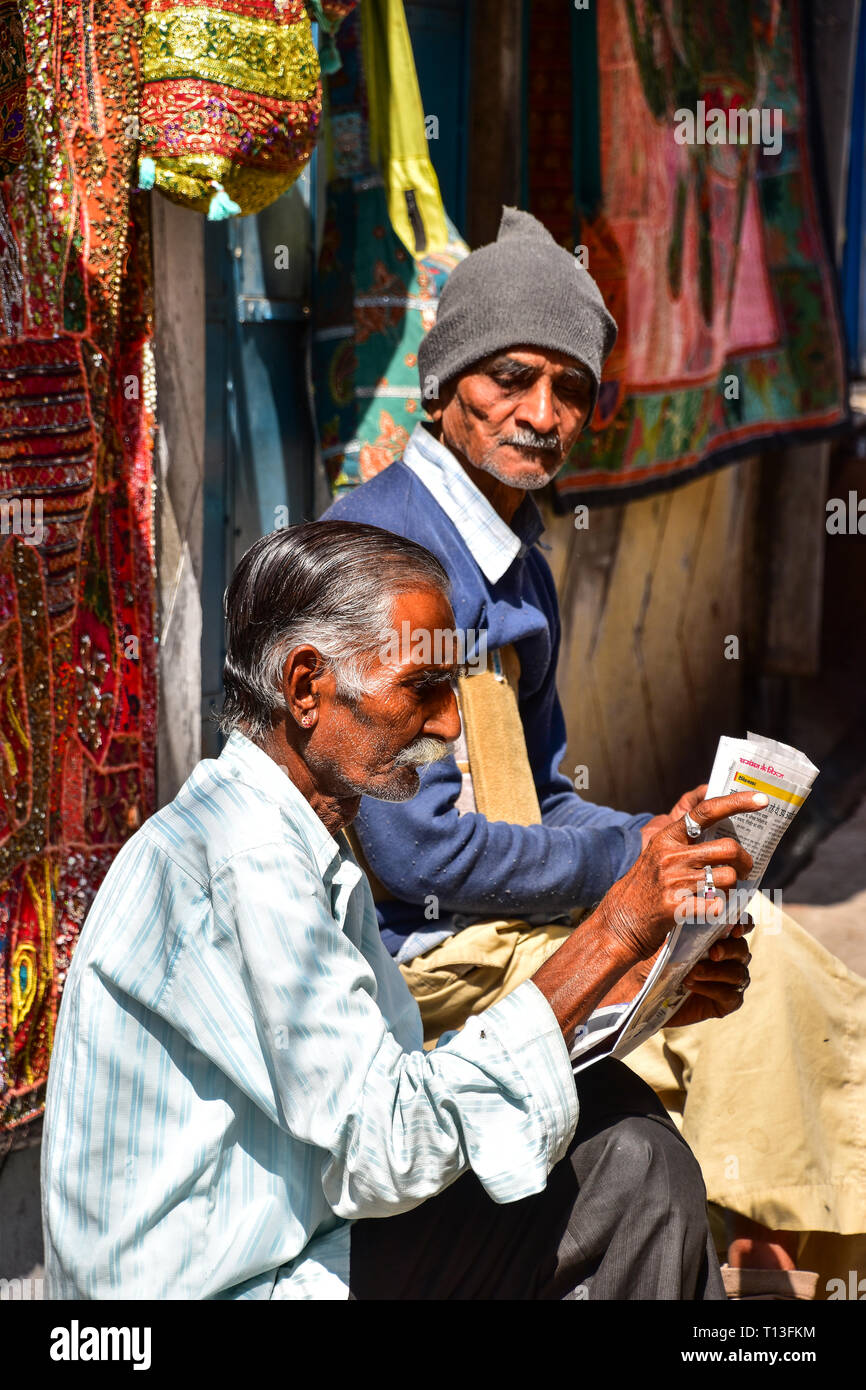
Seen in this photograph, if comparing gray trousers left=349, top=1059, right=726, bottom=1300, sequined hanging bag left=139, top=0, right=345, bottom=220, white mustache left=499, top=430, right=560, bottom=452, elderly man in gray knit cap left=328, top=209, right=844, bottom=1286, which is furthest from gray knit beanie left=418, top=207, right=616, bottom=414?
gray trousers left=349, top=1059, right=726, bottom=1300

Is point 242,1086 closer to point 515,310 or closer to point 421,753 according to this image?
point 421,753

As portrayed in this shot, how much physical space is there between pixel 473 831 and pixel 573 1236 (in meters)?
0.72

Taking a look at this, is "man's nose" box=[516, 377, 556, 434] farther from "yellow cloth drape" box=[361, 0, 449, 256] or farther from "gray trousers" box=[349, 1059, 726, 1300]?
"gray trousers" box=[349, 1059, 726, 1300]

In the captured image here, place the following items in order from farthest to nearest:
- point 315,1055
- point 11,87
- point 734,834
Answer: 1. point 11,87
2. point 734,834
3. point 315,1055

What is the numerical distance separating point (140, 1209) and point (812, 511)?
5296mm

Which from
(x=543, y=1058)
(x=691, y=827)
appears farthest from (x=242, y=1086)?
(x=691, y=827)

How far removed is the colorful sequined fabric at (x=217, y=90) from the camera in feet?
7.88

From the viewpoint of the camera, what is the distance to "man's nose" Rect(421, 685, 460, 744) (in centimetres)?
182

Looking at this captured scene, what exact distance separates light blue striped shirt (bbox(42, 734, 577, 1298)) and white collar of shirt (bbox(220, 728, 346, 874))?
4 cm

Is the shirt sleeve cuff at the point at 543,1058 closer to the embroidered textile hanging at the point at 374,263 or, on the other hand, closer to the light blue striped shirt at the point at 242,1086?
the light blue striped shirt at the point at 242,1086

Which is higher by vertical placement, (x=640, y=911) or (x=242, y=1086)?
(x=640, y=911)

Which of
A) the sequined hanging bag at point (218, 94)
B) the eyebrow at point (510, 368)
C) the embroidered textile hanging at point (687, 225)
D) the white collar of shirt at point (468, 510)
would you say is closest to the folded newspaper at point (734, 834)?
the white collar of shirt at point (468, 510)

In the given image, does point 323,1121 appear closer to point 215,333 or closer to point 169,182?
point 169,182

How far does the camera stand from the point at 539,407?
2.62 metres
